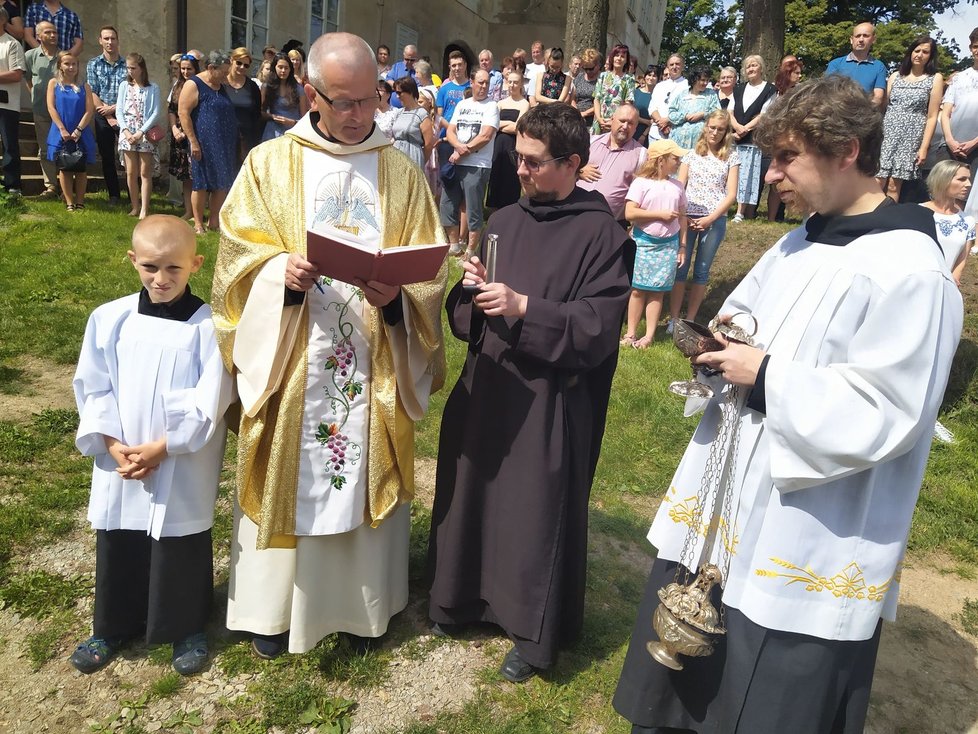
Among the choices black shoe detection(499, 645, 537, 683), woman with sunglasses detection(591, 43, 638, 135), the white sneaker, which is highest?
woman with sunglasses detection(591, 43, 638, 135)

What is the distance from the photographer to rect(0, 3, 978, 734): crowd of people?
6.51ft

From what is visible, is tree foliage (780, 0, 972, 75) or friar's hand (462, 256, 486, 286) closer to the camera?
friar's hand (462, 256, 486, 286)

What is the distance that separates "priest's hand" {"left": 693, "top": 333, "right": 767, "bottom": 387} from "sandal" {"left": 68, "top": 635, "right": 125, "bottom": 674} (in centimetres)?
257

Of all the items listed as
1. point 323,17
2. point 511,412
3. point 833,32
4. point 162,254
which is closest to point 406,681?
point 511,412

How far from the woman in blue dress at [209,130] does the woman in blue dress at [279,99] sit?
0.57 m

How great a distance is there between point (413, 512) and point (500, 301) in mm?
2046

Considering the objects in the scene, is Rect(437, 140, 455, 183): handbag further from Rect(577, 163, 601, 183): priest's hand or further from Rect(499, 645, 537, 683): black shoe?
Rect(499, 645, 537, 683): black shoe

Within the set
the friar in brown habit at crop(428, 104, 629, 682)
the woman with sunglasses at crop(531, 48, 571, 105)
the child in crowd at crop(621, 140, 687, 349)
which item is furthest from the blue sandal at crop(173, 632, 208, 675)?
the woman with sunglasses at crop(531, 48, 571, 105)


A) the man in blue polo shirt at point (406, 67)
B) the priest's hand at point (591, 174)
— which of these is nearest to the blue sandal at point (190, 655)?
the priest's hand at point (591, 174)

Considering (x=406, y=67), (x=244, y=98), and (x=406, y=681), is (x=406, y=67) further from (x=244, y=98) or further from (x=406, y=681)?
(x=406, y=681)

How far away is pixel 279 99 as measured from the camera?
366 inches

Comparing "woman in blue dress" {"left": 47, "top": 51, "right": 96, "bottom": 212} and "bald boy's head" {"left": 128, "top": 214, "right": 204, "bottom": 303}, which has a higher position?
"woman in blue dress" {"left": 47, "top": 51, "right": 96, "bottom": 212}

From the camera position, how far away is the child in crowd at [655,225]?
22.2 ft

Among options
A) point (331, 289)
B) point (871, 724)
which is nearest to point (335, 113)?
point (331, 289)
